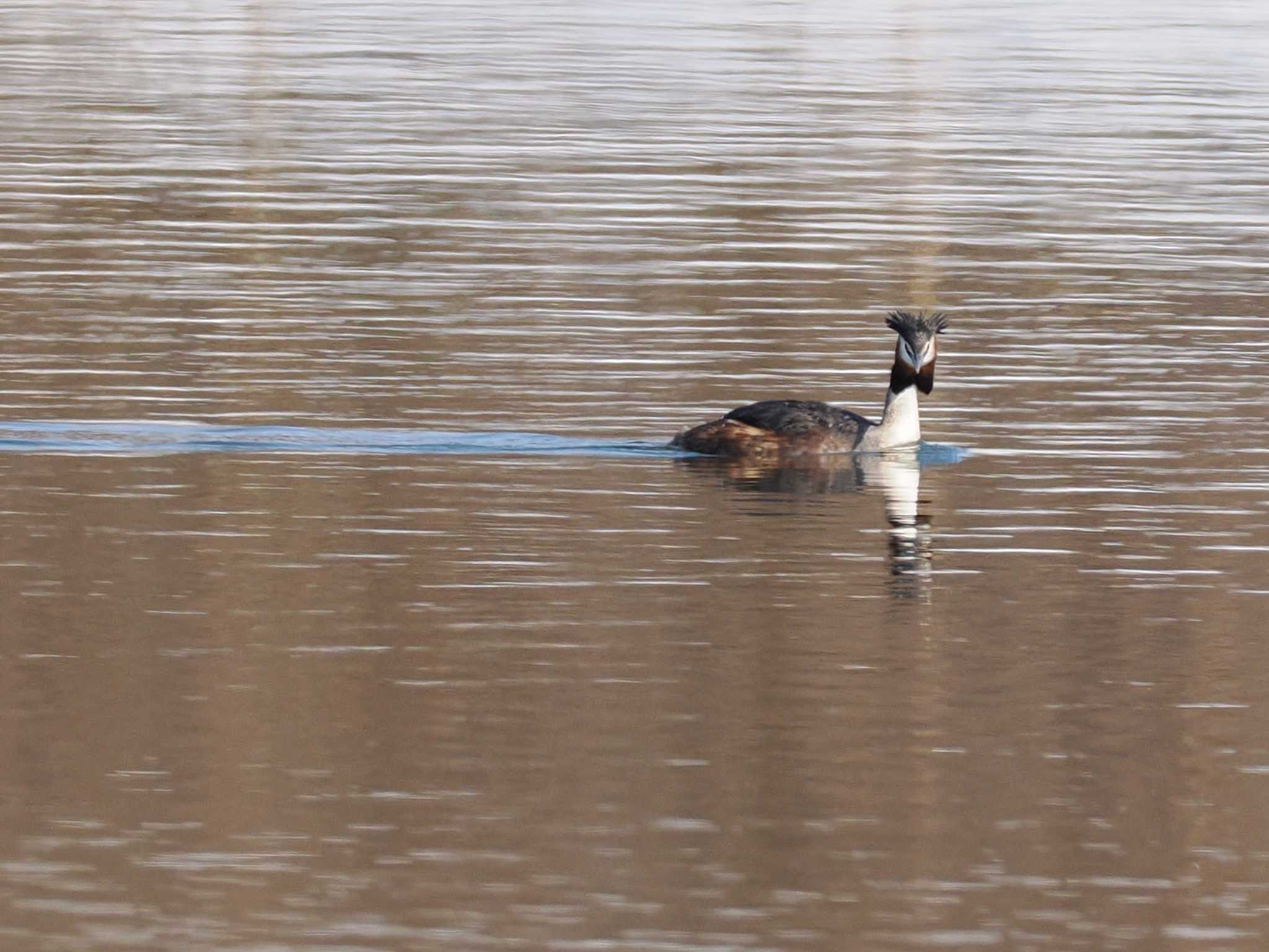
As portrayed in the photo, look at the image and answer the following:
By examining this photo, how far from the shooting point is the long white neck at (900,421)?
2111 centimetres

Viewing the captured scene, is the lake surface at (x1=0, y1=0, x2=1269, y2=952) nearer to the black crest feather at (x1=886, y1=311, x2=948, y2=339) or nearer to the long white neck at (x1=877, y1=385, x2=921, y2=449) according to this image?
the long white neck at (x1=877, y1=385, x2=921, y2=449)

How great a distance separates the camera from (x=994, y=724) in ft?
45.1

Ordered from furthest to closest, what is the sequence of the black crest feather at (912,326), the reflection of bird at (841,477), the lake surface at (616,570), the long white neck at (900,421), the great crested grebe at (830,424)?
the black crest feather at (912,326) < the long white neck at (900,421) < the great crested grebe at (830,424) < the reflection of bird at (841,477) < the lake surface at (616,570)

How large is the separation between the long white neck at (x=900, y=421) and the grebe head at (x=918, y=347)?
129 mm

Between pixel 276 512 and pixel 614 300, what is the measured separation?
1070cm

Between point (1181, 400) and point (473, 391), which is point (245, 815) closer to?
point (473, 391)

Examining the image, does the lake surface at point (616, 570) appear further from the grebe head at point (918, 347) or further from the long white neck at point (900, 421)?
the grebe head at point (918, 347)

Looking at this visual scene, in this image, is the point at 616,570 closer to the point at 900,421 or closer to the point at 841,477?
the point at 841,477

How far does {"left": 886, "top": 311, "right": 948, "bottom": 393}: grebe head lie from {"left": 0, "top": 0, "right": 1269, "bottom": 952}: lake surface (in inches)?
24.2

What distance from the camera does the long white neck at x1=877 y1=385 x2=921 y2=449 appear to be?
21.1m

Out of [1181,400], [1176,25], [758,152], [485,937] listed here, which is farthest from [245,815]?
[1176,25]

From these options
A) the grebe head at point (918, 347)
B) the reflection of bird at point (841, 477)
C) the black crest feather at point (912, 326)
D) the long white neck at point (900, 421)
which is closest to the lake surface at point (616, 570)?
the reflection of bird at point (841, 477)

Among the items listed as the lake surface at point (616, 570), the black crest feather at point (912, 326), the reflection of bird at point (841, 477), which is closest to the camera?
the lake surface at point (616, 570)

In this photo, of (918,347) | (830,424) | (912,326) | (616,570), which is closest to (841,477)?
(830,424)
